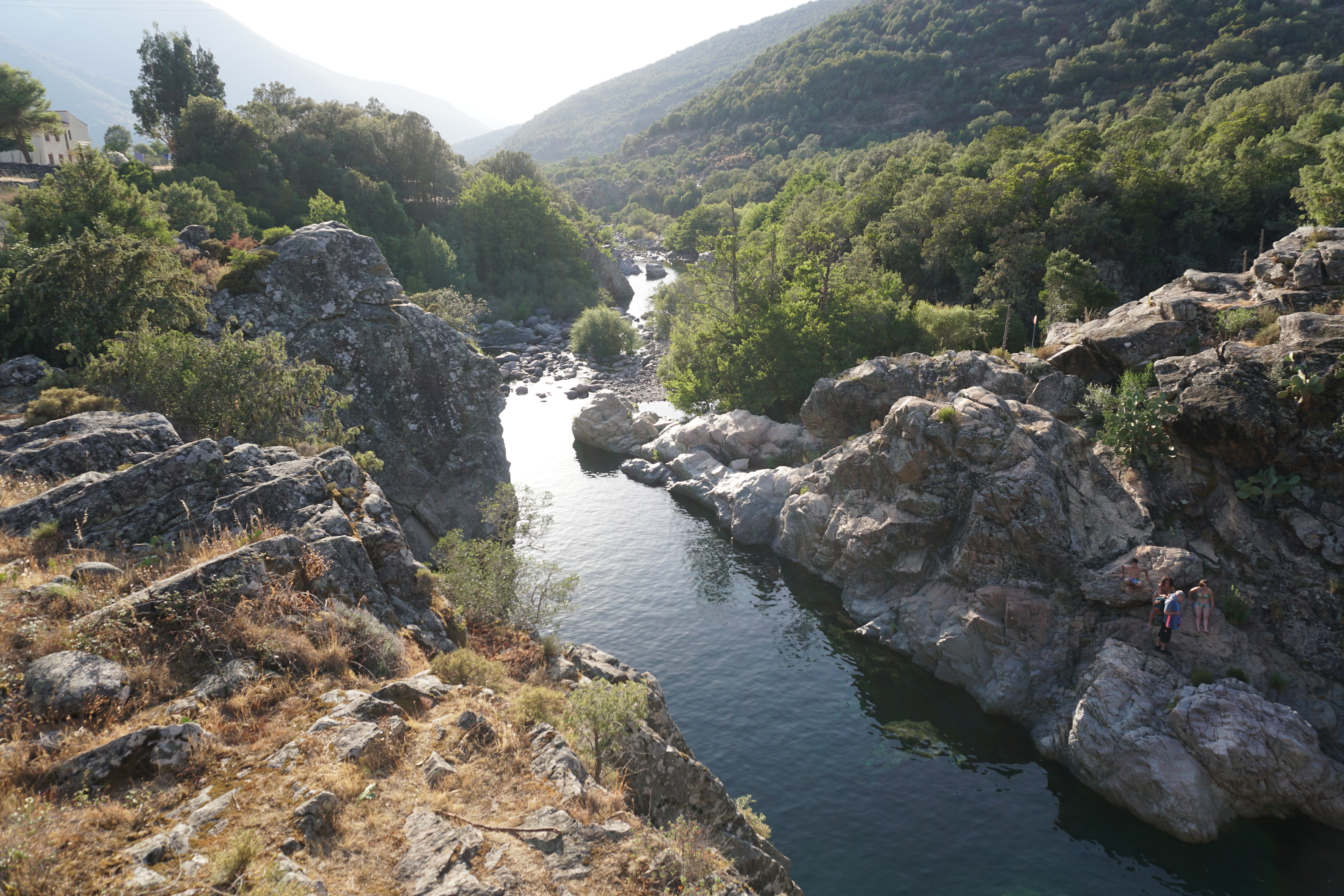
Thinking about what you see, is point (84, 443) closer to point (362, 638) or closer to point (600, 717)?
point (362, 638)

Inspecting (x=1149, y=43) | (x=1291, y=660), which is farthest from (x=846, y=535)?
(x=1149, y=43)

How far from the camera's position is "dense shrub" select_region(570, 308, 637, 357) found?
250 feet

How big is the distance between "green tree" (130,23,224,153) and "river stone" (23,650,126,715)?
80.1m

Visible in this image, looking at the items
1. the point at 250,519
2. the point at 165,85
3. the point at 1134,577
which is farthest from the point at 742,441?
the point at 165,85

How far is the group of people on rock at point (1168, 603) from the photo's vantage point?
74.1 feet

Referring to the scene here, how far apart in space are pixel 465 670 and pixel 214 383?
529 inches

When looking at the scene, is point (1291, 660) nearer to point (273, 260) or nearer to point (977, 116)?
point (273, 260)

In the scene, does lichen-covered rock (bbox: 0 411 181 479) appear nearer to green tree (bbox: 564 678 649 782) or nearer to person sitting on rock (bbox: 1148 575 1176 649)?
green tree (bbox: 564 678 649 782)

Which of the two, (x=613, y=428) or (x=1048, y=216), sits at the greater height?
(x=1048, y=216)

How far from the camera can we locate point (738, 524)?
129 feet

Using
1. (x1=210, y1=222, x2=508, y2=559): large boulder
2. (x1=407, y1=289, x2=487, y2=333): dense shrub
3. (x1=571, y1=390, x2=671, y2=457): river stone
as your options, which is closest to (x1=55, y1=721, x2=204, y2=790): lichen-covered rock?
(x1=210, y1=222, x2=508, y2=559): large boulder

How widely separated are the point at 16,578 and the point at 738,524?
31735mm

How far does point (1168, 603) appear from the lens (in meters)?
22.5

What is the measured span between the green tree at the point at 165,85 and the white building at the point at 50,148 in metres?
7.11
